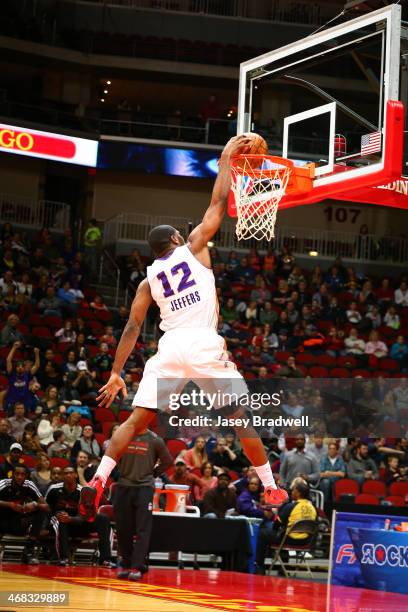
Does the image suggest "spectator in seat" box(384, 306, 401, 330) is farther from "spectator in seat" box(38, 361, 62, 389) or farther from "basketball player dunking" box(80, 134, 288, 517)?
"basketball player dunking" box(80, 134, 288, 517)

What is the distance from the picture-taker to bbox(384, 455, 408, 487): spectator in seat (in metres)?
14.8

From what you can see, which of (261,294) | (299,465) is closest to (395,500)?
(299,465)

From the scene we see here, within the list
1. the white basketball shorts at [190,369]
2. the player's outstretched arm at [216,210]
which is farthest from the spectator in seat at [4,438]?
the player's outstretched arm at [216,210]

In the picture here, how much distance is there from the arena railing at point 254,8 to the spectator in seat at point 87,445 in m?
16.3

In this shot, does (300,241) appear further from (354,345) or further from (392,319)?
(354,345)

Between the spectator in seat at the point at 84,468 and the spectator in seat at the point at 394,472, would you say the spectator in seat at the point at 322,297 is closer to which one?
the spectator in seat at the point at 394,472

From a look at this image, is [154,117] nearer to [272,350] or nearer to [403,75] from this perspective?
[272,350]

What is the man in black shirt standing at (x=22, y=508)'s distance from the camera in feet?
36.5

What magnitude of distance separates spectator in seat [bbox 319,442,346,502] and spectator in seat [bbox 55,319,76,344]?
17.5 feet

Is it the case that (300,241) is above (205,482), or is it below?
above

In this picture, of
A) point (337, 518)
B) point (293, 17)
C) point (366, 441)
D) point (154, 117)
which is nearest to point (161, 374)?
point (337, 518)

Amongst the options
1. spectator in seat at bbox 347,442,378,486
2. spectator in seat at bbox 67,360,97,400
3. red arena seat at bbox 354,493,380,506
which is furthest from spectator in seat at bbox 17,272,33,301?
red arena seat at bbox 354,493,380,506

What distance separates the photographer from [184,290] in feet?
20.3

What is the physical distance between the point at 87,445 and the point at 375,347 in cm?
829
